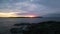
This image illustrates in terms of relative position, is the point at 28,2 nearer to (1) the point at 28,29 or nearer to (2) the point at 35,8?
(2) the point at 35,8

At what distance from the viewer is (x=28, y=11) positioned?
330cm

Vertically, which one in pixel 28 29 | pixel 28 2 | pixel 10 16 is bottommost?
pixel 28 29

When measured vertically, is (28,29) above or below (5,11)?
below

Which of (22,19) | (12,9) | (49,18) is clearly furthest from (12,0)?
(49,18)

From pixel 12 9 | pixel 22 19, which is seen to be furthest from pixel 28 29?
pixel 12 9

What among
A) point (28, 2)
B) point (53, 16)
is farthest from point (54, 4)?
point (28, 2)

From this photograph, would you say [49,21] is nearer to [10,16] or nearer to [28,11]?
[28,11]

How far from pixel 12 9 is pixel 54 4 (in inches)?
26.3

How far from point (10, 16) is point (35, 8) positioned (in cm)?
42

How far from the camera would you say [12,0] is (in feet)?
10.9

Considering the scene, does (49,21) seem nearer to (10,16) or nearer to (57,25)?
(57,25)

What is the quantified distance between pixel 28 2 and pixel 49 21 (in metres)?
0.45

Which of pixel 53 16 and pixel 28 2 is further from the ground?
pixel 28 2

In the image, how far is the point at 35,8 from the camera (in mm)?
3299
